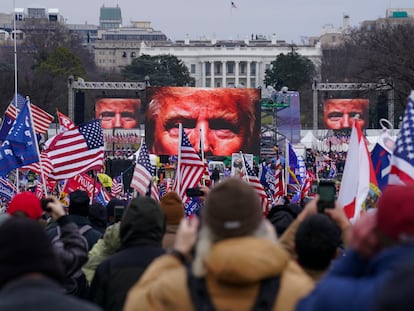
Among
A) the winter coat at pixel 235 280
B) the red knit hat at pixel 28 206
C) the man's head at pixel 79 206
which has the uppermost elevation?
the winter coat at pixel 235 280

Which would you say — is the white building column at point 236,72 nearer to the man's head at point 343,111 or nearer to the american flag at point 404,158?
the man's head at point 343,111

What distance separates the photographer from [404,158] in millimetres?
7848

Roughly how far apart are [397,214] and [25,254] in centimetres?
111

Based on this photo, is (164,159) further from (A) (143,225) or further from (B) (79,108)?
(A) (143,225)

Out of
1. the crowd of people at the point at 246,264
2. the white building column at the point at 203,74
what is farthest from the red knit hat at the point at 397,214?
the white building column at the point at 203,74

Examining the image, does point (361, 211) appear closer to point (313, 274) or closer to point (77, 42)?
point (313, 274)

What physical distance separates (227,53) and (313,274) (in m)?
150

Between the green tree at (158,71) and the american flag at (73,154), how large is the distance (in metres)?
96.4

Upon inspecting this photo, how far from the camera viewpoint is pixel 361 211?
26.7 feet

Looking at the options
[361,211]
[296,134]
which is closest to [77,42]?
[296,134]

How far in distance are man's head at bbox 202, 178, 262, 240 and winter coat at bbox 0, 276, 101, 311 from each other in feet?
1.73

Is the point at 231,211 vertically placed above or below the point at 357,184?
above

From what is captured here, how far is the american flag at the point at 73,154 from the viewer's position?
51.4ft

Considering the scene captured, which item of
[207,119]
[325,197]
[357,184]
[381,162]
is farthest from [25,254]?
[207,119]
